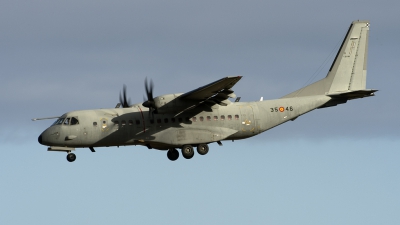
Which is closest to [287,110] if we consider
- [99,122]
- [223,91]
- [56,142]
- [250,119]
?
[250,119]

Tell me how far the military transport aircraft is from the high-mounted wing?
0.05 m

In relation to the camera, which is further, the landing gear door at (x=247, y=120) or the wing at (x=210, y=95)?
the landing gear door at (x=247, y=120)

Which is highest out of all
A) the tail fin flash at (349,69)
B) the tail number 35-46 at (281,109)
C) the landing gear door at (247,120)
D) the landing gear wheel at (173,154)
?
the tail fin flash at (349,69)

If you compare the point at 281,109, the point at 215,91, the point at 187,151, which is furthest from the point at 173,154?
the point at 281,109

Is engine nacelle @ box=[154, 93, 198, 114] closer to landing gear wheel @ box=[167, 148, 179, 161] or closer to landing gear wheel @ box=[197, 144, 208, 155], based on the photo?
landing gear wheel @ box=[197, 144, 208, 155]

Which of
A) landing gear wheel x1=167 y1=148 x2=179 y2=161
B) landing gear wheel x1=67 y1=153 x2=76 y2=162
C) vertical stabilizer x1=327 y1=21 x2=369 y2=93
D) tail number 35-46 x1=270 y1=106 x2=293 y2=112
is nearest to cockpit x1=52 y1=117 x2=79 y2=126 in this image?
landing gear wheel x1=67 y1=153 x2=76 y2=162

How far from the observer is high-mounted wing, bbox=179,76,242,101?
34.5 m

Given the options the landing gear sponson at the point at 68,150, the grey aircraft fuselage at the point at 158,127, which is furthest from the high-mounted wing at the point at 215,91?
the landing gear sponson at the point at 68,150

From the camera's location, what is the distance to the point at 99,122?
37.7m

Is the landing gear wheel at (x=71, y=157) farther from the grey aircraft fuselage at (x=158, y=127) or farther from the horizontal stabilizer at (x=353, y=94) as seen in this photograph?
the horizontal stabilizer at (x=353, y=94)

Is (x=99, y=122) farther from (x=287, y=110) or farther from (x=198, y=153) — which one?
(x=287, y=110)

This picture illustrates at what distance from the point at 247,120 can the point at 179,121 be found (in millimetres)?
3801

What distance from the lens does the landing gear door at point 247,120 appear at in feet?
127

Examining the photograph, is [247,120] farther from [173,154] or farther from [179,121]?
[173,154]
